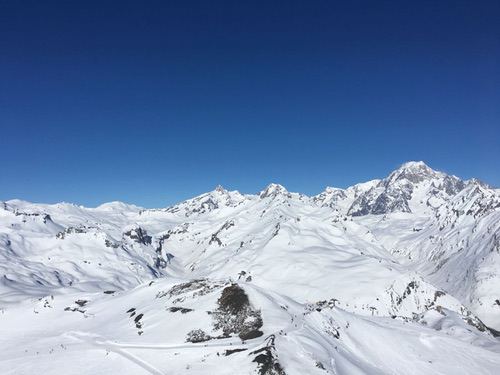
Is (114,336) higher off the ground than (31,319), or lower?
lower

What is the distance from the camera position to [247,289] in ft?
168

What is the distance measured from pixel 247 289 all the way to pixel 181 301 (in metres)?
8.49

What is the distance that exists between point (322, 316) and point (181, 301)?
16380 mm

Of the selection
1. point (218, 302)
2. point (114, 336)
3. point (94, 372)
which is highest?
point (218, 302)

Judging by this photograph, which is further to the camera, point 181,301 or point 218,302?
point 181,301

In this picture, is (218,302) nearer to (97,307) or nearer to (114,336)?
(114,336)

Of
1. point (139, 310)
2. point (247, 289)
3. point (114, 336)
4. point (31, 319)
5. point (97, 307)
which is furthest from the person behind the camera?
point (97, 307)

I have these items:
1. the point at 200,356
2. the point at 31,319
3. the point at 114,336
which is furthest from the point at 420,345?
the point at 31,319

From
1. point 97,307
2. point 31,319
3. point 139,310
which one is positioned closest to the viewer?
point 139,310

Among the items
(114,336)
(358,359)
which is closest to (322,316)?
(358,359)

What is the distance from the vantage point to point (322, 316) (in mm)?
50188

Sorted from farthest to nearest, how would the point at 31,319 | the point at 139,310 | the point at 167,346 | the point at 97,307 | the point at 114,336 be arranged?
the point at 97,307
the point at 31,319
the point at 139,310
the point at 114,336
the point at 167,346

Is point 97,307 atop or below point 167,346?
atop

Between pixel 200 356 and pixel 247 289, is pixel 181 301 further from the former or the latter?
pixel 200 356
